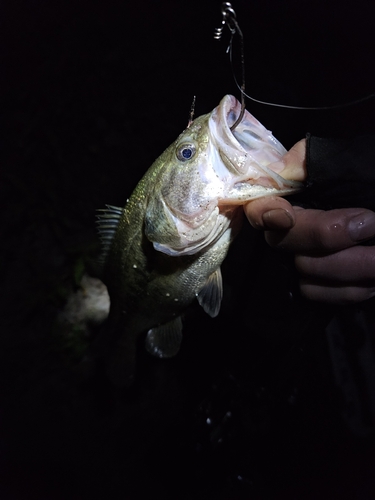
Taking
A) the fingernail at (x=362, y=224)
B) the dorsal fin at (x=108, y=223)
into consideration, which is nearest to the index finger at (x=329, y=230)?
the fingernail at (x=362, y=224)

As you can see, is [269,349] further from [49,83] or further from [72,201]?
[49,83]

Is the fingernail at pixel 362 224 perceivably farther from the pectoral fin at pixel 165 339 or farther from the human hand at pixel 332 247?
the pectoral fin at pixel 165 339

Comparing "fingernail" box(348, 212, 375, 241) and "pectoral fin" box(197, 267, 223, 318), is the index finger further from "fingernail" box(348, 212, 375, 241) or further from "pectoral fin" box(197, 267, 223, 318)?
"pectoral fin" box(197, 267, 223, 318)

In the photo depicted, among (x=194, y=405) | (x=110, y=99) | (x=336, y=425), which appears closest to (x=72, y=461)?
(x=194, y=405)

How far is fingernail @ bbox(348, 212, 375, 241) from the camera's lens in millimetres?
1039

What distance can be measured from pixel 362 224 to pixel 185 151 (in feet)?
2.40

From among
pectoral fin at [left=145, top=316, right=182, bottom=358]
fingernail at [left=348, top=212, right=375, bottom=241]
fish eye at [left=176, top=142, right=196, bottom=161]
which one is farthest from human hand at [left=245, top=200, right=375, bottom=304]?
pectoral fin at [left=145, top=316, right=182, bottom=358]

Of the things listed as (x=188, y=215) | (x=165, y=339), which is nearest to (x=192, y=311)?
(x=165, y=339)

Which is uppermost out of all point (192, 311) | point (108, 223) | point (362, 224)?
point (362, 224)

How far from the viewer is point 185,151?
4.25 ft

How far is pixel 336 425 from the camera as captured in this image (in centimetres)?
228

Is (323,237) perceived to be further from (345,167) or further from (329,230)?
(345,167)

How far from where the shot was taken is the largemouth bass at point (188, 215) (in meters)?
1.17

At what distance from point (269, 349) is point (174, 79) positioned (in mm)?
3361
